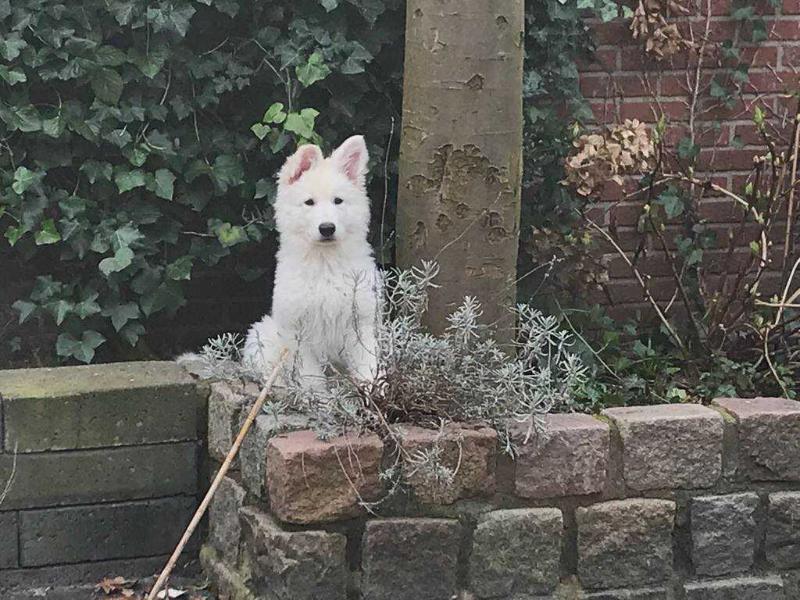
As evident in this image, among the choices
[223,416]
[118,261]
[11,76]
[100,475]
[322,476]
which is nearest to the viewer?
[322,476]

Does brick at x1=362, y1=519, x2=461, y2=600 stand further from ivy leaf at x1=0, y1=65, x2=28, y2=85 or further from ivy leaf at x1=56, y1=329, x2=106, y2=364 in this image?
ivy leaf at x1=0, y1=65, x2=28, y2=85

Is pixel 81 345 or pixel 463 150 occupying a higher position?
pixel 463 150

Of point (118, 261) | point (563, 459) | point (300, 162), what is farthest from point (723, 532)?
point (118, 261)

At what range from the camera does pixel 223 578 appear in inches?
134

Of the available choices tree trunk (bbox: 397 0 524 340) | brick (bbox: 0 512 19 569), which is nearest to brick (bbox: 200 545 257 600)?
brick (bbox: 0 512 19 569)

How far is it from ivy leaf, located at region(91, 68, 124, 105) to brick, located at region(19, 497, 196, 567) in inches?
53.1

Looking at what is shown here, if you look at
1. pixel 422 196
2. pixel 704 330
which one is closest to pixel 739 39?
pixel 704 330

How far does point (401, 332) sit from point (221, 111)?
1394 millimetres

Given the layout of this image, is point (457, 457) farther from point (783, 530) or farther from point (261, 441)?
point (783, 530)

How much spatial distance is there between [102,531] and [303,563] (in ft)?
2.91

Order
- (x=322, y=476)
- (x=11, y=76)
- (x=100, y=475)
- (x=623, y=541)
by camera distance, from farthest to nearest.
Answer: (x=11, y=76), (x=100, y=475), (x=623, y=541), (x=322, y=476)

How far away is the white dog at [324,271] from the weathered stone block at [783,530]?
4.26 ft

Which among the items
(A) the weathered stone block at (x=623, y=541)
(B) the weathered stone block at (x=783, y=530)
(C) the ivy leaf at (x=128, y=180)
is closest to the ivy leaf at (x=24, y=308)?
(C) the ivy leaf at (x=128, y=180)

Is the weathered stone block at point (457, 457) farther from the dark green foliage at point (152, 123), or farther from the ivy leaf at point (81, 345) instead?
the ivy leaf at point (81, 345)
